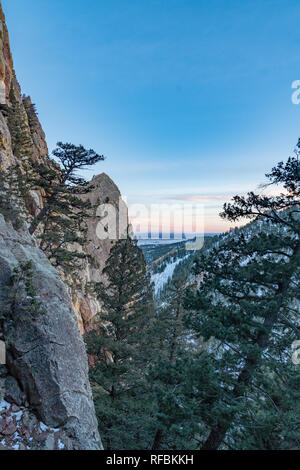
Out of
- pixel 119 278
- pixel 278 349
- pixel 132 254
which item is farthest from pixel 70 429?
pixel 132 254

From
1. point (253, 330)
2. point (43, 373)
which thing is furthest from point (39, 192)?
point (253, 330)

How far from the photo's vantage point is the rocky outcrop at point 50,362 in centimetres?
610

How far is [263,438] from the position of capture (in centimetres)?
447

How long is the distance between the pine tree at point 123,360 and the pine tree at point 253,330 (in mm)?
5547

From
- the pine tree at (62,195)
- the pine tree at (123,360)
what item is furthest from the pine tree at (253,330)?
the pine tree at (62,195)

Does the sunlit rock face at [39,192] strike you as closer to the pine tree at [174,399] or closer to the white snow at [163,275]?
the pine tree at [174,399]

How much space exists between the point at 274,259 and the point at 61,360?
742 centimetres

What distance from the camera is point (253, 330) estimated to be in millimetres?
5973

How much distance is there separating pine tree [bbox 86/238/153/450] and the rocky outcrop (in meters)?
3.33

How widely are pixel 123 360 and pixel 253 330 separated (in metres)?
8.35

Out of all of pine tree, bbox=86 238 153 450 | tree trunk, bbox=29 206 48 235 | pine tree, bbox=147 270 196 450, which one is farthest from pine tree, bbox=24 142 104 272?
pine tree, bbox=147 270 196 450

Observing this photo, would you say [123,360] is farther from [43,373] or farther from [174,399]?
[174,399]
